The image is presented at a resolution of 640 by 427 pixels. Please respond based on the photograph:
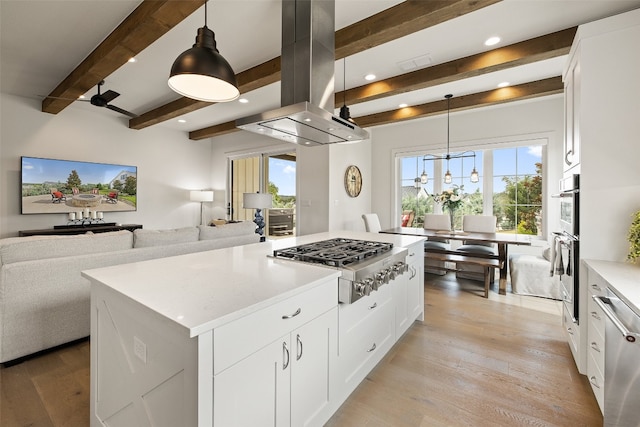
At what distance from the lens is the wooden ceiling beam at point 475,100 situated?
356 centimetres

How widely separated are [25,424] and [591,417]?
→ 3.20m

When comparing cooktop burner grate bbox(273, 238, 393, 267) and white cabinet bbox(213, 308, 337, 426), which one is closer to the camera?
white cabinet bbox(213, 308, 337, 426)

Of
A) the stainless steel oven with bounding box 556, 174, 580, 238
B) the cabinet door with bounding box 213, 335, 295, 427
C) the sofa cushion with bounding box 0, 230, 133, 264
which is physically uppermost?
the stainless steel oven with bounding box 556, 174, 580, 238

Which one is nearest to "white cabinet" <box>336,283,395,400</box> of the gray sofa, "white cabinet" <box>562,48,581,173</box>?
"white cabinet" <box>562,48,581,173</box>

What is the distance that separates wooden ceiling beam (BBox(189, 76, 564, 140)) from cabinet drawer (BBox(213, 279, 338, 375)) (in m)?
3.88

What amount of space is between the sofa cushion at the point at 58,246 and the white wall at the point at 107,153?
9.74 feet

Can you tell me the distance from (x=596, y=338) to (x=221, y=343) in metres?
2.20

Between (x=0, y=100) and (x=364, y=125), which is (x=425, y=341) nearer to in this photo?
(x=364, y=125)

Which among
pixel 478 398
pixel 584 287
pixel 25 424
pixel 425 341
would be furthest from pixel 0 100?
pixel 584 287

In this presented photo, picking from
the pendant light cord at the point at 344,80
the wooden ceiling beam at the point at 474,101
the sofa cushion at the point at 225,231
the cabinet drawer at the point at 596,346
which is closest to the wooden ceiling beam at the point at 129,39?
the pendant light cord at the point at 344,80

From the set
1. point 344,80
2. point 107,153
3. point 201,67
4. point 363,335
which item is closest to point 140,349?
point 363,335

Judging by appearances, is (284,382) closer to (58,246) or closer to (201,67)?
(201,67)

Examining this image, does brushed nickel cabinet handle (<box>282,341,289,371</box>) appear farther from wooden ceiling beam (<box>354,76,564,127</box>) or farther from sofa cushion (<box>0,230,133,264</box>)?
wooden ceiling beam (<box>354,76,564,127</box>)

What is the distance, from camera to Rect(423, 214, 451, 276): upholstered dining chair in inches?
181
